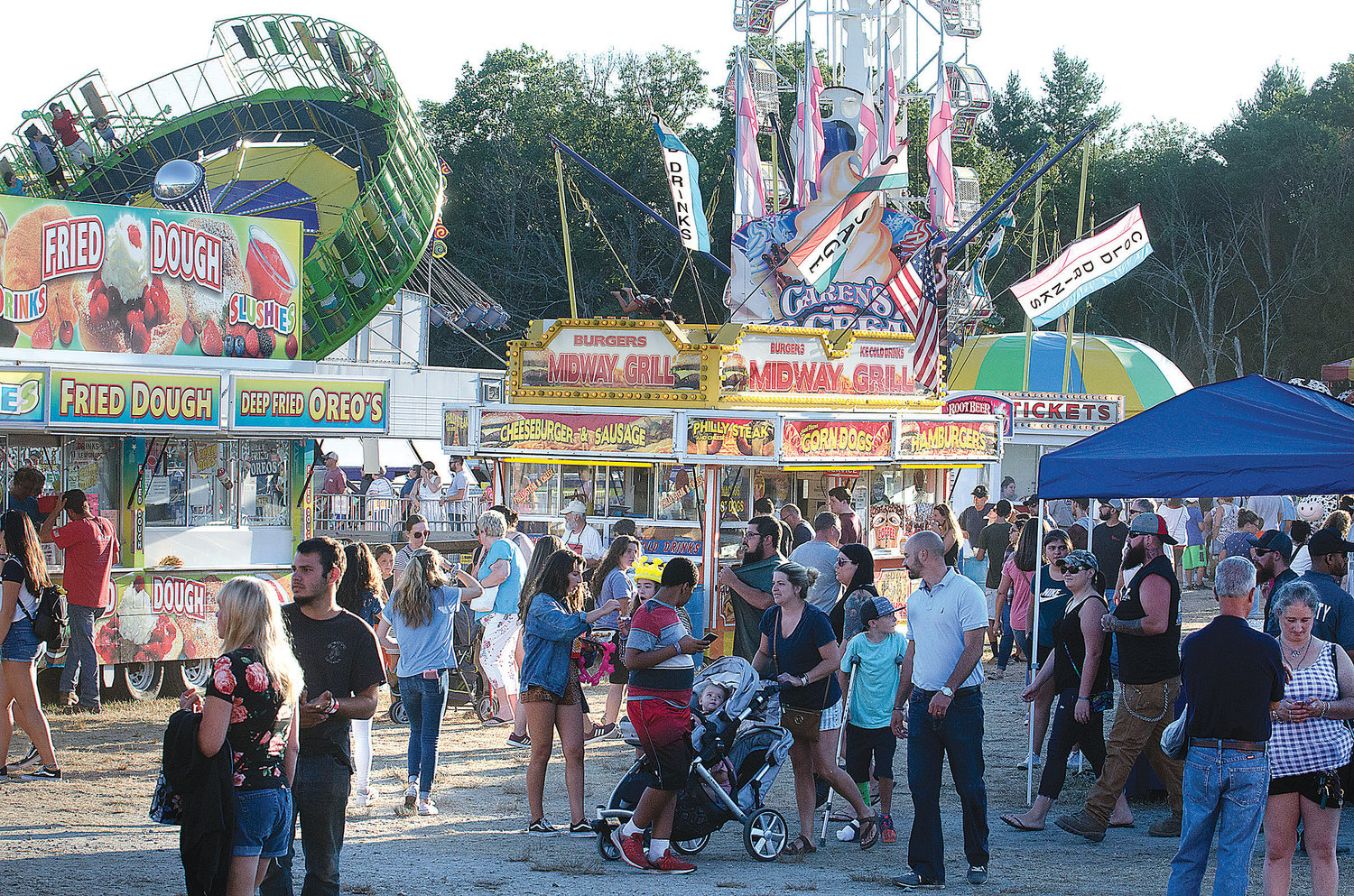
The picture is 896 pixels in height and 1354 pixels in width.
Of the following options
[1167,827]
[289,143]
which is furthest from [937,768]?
[289,143]

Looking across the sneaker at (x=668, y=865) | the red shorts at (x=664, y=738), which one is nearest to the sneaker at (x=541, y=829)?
the sneaker at (x=668, y=865)

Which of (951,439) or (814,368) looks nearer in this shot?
(814,368)

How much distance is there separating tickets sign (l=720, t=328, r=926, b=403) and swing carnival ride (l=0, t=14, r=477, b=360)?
A: 12.9 m

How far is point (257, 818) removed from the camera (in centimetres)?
473

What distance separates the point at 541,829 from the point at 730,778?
1.29m

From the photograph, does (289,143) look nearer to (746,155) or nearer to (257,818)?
(746,155)

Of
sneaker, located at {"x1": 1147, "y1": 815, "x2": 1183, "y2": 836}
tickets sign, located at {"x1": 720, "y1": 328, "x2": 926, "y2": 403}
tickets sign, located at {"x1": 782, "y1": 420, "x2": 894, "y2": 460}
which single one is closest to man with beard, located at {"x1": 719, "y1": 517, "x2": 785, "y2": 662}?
sneaker, located at {"x1": 1147, "y1": 815, "x2": 1183, "y2": 836}

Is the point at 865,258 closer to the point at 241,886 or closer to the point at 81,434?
the point at 81,434

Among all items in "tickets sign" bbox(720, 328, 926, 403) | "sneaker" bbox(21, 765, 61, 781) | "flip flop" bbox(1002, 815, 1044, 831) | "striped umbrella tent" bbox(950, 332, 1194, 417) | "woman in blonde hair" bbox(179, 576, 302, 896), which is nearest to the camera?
"woman in blonde hair" bbox(179, 576, 302, 896)

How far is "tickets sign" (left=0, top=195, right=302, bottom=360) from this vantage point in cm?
1152

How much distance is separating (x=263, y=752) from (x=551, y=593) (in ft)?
9.42

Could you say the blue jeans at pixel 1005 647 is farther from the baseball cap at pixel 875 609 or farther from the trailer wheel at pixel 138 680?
the trailer wheel at pixel 138 680

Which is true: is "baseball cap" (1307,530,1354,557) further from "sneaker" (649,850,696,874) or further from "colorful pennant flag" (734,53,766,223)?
"colorful pennant flag" (734,53,766,223)

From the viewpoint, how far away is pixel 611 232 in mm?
47125
